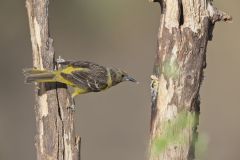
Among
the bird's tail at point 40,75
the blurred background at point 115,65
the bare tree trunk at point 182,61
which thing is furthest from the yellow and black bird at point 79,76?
the blurred background at point 115,65

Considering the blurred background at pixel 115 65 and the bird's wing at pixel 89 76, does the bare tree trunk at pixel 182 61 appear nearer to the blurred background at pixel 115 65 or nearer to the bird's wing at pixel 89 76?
the bird's wing at pixel 89 76

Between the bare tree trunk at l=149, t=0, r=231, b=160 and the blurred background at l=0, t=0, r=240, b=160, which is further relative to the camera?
the blurred background at l=0, t=0, r=240, b=160

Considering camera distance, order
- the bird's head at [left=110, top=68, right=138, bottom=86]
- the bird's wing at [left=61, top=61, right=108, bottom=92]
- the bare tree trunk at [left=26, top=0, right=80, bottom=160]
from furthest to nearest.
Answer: the bird's head at [left=110, top=68, right=138, bottom=86] → the bird's wing at [left=61, top=61, right=108, bottom=92] → the bare tree trunk at [left=26, top=0, right=80, bottom=160]

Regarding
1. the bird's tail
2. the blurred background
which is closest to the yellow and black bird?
the bird's tail

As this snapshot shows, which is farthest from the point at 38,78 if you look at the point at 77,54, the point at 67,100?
the point at 77,54

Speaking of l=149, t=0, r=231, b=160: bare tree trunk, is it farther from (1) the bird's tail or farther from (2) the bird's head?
(2) the bird's head

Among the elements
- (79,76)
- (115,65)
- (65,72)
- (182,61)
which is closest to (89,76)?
(79,76)
